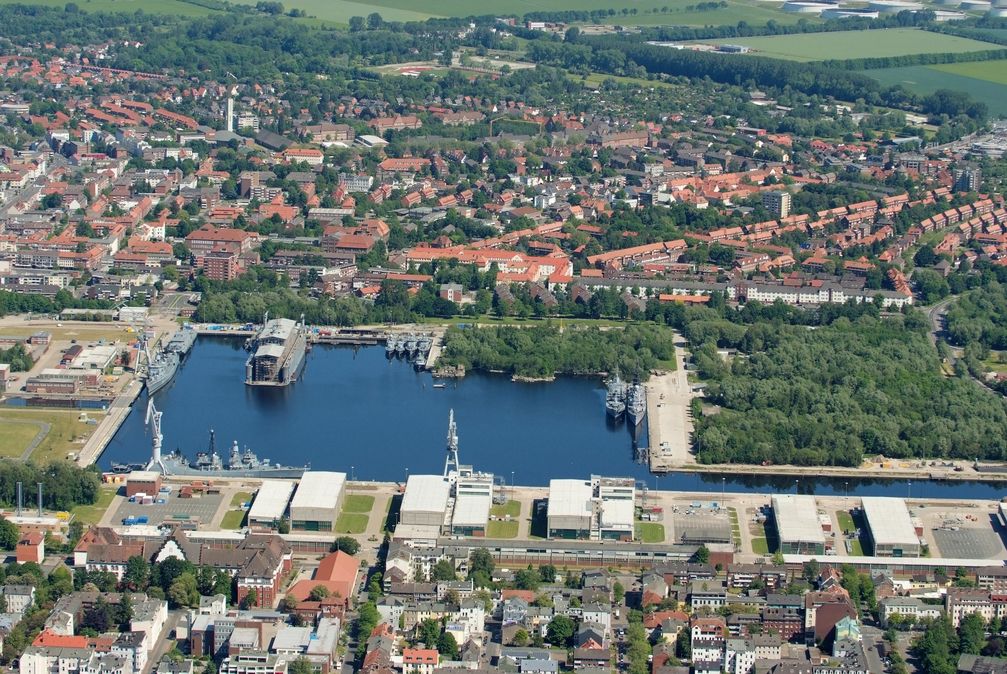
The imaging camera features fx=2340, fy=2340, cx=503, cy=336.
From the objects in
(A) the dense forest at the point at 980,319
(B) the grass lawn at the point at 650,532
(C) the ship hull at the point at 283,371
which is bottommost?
(A) the dense forest at the point at 980,319

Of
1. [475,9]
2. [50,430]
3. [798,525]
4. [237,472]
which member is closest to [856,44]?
[475,9]

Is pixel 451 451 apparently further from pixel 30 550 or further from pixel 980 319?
pixel 980 319

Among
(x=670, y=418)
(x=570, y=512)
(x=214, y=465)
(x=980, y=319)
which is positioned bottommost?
(x=980, y=319)

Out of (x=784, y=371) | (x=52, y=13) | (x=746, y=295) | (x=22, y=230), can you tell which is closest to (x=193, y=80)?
(x=52, y=13)

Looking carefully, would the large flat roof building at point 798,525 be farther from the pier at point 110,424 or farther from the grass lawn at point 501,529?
the pier at point 110,424

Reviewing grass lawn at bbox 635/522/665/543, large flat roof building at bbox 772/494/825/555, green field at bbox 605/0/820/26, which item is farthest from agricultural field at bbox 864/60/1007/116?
grass lawn at bbox 635/522/665/543

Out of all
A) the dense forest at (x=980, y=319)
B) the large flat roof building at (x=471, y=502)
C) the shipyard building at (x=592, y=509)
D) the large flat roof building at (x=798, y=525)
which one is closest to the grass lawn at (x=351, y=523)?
the large flat roof building at (x=471, y=502)

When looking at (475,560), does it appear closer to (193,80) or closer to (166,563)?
(166,563)
